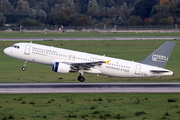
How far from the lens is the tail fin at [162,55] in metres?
42.2

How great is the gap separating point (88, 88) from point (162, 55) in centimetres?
1141

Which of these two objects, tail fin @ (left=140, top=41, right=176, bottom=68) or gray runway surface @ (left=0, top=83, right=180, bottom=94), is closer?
gray runway surface @ (left=0, top=83, right=180, bottom=94)

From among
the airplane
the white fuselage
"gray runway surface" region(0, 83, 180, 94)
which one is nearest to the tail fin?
the airplane

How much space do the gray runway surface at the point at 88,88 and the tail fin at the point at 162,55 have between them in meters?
2.97

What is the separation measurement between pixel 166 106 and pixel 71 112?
361 inches

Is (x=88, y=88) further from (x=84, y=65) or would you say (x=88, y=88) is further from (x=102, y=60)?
(x=102, y=60)

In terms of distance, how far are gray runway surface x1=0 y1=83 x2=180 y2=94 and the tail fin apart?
9.75 feet

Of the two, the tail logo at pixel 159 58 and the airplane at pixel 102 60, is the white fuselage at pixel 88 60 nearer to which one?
the airplane at pixel 102 60

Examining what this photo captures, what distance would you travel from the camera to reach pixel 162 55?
42625mm

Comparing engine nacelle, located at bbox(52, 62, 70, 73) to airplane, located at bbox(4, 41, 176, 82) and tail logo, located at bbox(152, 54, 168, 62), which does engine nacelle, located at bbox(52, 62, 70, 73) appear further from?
tail logo, located at bbox(152, 54, 168, 62)

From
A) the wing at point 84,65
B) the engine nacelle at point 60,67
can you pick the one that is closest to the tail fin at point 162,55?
the wing at point 84,65

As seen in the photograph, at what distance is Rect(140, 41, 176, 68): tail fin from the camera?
42219mm

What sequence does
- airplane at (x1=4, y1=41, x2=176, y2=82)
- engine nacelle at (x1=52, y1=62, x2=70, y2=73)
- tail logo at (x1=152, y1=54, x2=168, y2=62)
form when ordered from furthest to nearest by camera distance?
tail logo at (x1=152, y1=54, x2=168, y2=62) < airplane at (x1=4, y1=41, x2=176, y2=82) < engine nacelle at (x1=52, y1=62, x2=70, y2=73)

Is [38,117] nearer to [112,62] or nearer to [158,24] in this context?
[112,62]
